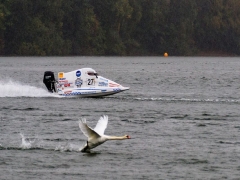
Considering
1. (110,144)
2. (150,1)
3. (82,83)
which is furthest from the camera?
(150,1)

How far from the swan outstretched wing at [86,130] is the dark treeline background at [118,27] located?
12567cm

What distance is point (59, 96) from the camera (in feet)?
161

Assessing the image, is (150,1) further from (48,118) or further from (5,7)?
(48,118)

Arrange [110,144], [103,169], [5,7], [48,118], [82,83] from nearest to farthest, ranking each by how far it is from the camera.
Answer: [103,169] < [110,144] < [48,118] < [82,83] < [5,7]

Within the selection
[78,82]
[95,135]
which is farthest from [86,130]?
[78,82]

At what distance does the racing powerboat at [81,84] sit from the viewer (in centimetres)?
4694

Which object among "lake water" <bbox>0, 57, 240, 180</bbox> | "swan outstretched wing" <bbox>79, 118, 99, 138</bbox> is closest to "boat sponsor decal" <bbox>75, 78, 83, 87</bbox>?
"lake water" <bbox>0, 57, 240, 180</bbox>

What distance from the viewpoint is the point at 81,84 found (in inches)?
1876

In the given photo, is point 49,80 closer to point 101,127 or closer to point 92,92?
point 92,92

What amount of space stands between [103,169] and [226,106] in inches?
862

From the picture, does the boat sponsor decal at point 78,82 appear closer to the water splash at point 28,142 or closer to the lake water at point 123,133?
the lake water at point 123,133

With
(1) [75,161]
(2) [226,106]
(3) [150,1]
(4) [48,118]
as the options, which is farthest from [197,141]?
(3) [150,1]

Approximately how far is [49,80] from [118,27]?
123027mm

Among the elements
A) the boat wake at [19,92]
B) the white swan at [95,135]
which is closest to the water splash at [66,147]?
the white swan at [95,135]
